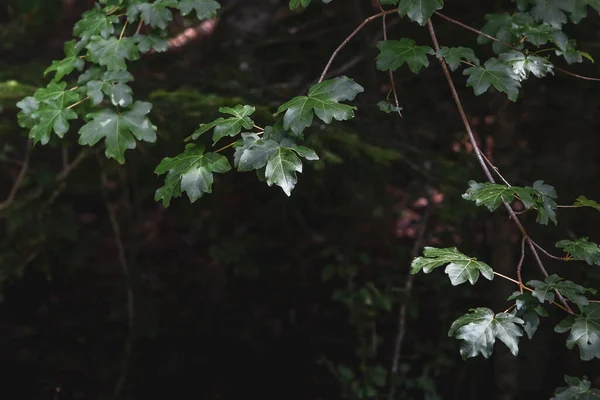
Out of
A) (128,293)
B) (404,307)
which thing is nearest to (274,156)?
(404,307)

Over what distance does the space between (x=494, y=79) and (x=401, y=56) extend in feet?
0.88

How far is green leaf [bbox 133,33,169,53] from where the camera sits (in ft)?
7.01

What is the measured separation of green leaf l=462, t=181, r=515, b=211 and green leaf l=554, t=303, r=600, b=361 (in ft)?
1.04

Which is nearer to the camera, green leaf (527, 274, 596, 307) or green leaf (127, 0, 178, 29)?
green leaf (527, 274, 596, 307)

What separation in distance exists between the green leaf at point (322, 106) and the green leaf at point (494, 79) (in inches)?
13.9

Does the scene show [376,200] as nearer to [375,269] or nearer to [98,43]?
[375,269]

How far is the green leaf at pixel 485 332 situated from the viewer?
1.56 m

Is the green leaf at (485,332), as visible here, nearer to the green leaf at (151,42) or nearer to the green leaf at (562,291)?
the green leaf at (562,291)

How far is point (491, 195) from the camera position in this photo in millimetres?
1710

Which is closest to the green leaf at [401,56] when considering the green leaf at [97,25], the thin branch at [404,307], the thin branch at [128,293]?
the green leaf at [97,25]

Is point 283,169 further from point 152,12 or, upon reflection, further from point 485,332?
point 152,12

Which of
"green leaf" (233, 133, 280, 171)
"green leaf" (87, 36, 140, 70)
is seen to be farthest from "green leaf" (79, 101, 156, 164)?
"green leaf" (233, 133, 280, 171)

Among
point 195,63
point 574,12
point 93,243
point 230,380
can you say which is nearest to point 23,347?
point 93,243

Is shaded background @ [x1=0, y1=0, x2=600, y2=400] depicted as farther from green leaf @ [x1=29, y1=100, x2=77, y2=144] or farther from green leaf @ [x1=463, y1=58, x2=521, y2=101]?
green leaf @ [x1=463, y1=58, x2=521, y2=101]
